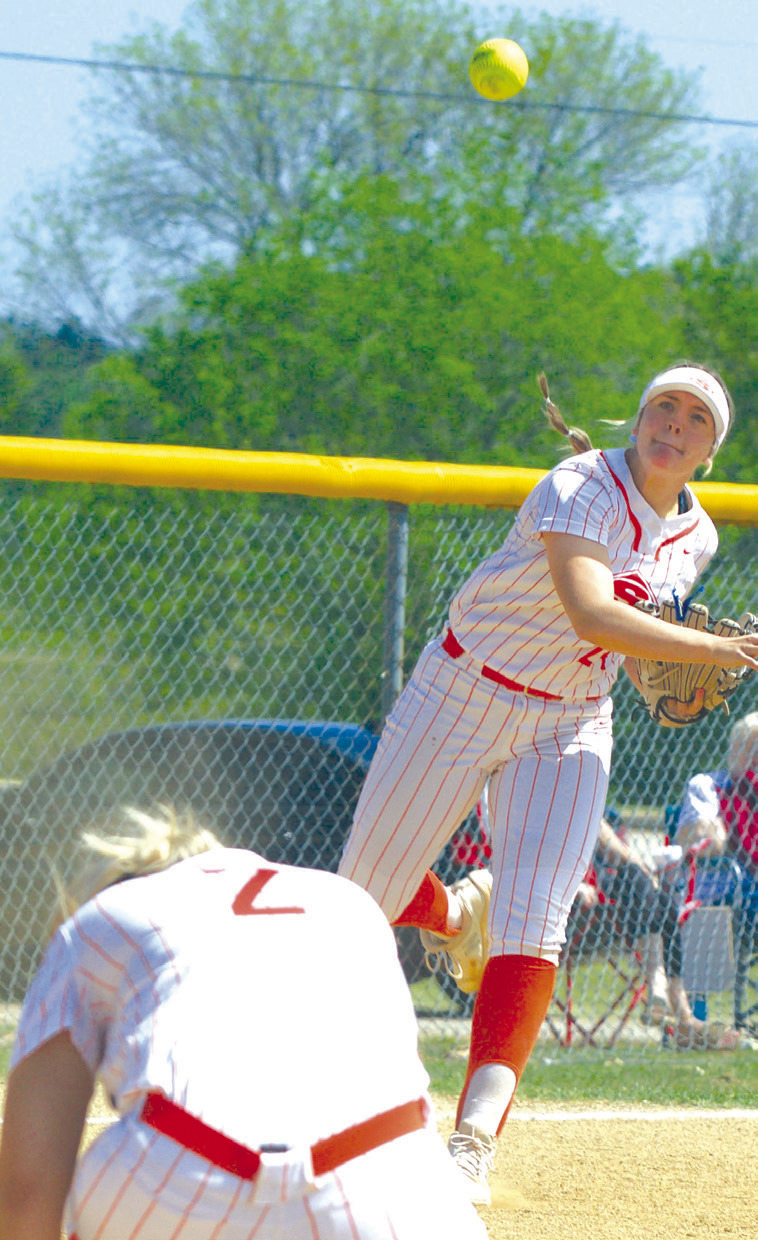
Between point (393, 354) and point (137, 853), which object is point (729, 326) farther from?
point (137, 853)

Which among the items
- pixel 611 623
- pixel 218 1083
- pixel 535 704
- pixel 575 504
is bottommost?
pixel 218 1083

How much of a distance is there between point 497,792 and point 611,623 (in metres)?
0.51

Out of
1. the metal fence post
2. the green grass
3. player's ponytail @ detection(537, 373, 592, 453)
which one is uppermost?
player's ponytail @ detection(537, 373, 592, 453)

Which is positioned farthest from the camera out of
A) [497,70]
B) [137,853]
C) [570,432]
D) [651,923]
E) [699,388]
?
[497,70]

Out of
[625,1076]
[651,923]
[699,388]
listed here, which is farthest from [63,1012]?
[651,923]

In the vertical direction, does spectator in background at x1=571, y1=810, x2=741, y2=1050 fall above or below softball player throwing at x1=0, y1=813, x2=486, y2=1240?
below

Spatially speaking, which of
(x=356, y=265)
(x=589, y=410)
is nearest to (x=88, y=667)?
(x=589, y=410)

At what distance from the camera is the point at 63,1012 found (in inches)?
60.1

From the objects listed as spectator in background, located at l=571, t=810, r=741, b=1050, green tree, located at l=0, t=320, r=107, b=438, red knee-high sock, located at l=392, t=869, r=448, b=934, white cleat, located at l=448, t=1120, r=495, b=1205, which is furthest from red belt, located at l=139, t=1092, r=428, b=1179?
green tree, located at l=0, t=320, r=107, b=438

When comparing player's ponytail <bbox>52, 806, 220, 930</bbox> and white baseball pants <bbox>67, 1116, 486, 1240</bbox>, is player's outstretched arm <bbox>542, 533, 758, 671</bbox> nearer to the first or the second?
player's ponytail <bbox>52, 806, 220, 930</bbox>

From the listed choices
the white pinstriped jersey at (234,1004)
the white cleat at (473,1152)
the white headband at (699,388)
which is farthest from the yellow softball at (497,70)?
the white pinstriped jersey at (234,1004)

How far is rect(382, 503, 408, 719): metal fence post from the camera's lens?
4238 millimetres

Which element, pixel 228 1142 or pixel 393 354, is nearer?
pixel 228 1142

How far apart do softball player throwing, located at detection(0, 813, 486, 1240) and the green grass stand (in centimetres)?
246
